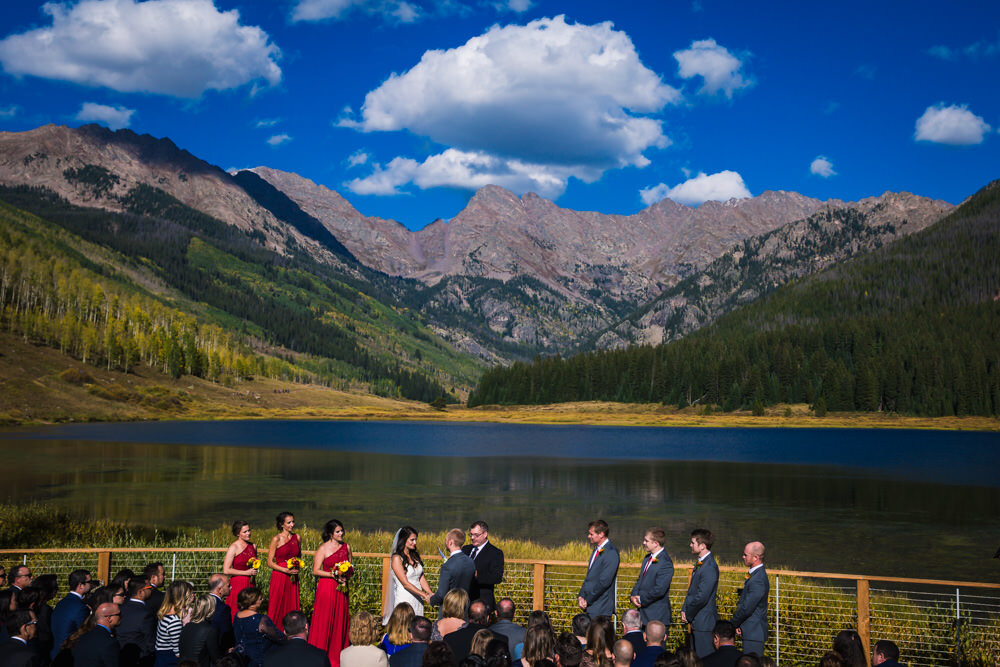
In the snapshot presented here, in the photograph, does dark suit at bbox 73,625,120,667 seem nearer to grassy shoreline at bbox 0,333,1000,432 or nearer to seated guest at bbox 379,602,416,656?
seated guest at bbox 379,602,416,656

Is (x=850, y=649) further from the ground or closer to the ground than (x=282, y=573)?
further from the ground

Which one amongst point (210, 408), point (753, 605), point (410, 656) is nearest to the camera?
point (410, 656)

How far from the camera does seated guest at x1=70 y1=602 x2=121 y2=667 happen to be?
9.08 metres

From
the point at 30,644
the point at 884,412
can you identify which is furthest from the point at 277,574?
the point at 884,412

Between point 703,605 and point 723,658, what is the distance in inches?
79.8

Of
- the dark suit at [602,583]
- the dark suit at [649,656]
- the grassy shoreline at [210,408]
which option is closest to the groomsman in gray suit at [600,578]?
the dark suit at [602,583]

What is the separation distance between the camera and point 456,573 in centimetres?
1148

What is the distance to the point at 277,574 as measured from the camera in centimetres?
1332

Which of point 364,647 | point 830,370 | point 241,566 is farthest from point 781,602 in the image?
point 830,370

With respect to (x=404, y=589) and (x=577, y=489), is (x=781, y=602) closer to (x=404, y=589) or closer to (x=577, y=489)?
(x=404, y=589)

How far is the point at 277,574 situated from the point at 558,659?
6.87m

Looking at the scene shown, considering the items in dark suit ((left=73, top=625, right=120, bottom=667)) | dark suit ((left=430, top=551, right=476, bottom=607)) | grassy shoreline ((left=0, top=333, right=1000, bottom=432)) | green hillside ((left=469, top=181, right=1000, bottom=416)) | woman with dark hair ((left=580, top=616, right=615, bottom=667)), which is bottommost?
dark suit ((left=73, top=625, right=120, bottom=667))

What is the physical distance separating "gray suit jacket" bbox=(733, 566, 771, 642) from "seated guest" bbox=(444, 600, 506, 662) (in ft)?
14.1

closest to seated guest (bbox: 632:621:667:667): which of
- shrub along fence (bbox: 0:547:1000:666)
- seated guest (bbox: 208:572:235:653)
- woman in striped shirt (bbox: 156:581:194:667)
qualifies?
shrub along fence (bbox: 0:547:1000:666)
